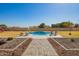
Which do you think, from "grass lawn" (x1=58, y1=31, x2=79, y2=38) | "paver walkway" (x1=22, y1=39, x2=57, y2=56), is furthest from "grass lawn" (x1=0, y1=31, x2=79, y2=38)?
"paver walkway" (x1=22, y1=39, x2=57, y2=56)

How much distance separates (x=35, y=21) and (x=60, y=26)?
2.16 feet

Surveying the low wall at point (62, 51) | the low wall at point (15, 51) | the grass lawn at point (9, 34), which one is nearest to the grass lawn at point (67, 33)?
the low wall at point (62, 51)

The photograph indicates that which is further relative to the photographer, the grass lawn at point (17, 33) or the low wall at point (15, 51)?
the grass lawn at point (17, 33)

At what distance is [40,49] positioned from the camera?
6480mm

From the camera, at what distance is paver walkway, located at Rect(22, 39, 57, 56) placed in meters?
6.40

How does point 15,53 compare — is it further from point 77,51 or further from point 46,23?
point 77,51

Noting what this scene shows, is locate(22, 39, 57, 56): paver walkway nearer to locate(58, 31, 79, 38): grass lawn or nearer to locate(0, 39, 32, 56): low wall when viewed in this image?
locate(0, 39, 32, 56): low wall

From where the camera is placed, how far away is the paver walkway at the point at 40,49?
640cm

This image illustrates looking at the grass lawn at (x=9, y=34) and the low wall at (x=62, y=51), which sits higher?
the grass lawn at (x=9, y=34)

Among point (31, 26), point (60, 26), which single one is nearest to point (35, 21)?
point (31, 26)

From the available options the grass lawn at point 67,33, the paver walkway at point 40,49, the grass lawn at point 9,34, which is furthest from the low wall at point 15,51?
the grass lawn at point 67,33

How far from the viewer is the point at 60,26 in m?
6.58

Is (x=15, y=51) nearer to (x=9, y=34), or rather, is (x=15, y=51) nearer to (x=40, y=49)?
(x=9, y=34)

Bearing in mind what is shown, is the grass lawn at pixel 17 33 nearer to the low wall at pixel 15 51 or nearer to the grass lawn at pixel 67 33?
the grass lawn at pixel 67 33
